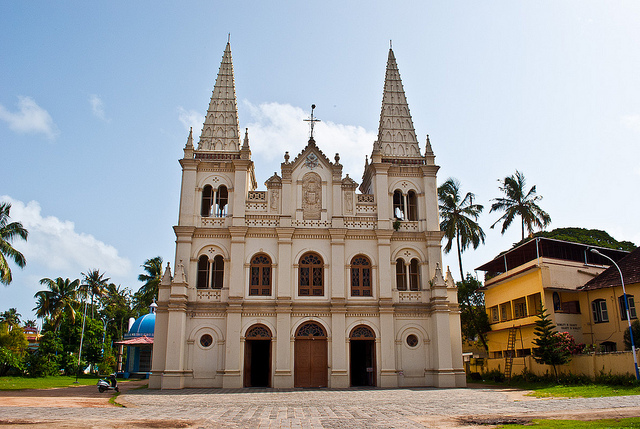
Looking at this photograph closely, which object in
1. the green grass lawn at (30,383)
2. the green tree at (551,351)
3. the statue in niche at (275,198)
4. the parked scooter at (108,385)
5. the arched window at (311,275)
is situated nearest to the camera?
the parked scooter at (108,385)

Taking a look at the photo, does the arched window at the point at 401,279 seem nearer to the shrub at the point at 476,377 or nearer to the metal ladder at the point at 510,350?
the metal ladder at the point at 510,350

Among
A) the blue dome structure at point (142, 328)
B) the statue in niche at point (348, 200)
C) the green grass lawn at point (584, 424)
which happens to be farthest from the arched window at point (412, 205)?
the blue dome structure at point (142, 328)

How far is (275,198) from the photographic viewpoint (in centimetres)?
3108

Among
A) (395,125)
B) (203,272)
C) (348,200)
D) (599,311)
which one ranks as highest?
(395,125)

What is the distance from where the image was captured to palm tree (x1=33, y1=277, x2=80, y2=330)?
53.2m

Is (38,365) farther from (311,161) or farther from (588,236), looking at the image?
(588,236)

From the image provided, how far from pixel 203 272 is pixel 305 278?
5899 mm

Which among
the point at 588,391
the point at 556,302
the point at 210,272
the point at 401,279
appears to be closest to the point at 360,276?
the point at 401,279

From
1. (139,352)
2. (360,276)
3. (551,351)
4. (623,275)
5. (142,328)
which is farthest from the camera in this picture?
(139,352)

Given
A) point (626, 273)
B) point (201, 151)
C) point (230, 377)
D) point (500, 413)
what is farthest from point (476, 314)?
point (500, 413)

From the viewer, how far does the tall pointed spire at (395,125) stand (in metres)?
33.2

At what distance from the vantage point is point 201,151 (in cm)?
3189

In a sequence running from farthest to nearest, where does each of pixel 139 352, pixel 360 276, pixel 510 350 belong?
pixel 139 352 < pixel 510 350 < pixel 360 276

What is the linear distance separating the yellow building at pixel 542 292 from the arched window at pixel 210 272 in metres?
18.4
